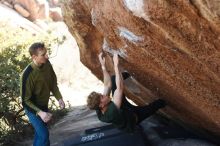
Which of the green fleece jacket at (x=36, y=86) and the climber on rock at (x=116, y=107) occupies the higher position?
the green fleece jacket at (x=36, y=86)

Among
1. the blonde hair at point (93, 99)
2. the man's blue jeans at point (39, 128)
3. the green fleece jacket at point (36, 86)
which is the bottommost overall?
the man's blue jeans at point (39, 128)

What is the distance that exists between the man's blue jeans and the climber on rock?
1.19 m

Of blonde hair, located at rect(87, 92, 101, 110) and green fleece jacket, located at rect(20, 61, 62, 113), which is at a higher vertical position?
green fleece jacket, located at rect(20, 61, 62, 113)

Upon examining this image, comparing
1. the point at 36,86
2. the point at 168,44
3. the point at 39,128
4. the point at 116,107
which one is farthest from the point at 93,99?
the point at 168,44

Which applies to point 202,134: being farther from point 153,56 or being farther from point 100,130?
point 153,56

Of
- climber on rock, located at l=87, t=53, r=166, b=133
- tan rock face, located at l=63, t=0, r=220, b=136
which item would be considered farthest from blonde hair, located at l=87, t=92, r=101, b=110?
tan rock face, located at l=63, t=0, r=220, b=136

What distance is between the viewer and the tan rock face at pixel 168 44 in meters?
4.70

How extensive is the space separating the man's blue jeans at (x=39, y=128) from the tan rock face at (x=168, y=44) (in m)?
1.72

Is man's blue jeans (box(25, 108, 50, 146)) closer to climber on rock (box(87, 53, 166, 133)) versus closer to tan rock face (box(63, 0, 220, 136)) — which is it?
climber on rock (box(87, 53, 166, 133))

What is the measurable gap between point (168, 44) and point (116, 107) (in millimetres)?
1890

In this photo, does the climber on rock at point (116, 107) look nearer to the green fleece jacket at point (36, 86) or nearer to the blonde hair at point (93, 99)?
the blonde hair at point (93, 99)

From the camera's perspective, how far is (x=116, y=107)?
23.0 ft

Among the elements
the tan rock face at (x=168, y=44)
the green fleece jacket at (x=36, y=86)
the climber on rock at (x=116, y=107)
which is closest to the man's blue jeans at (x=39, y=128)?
the green fleece jacket at (x=36, y=86)

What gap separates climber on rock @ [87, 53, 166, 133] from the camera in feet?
22.7
